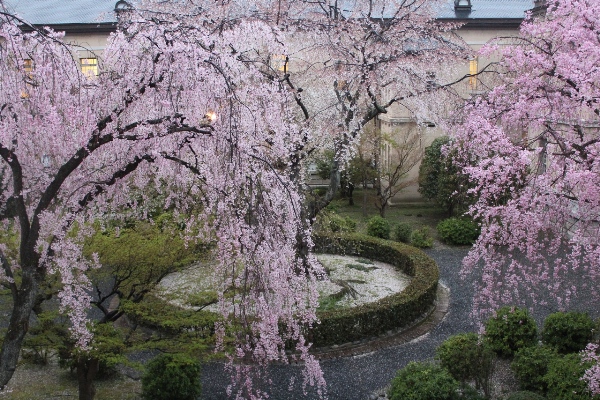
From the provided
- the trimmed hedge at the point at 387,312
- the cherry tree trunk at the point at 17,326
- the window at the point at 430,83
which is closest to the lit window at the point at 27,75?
the cherry tree trunk at the point at 17,326

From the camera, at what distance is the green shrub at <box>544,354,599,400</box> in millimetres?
6203

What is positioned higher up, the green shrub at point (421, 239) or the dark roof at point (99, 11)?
the dark roof at point (99, 11)

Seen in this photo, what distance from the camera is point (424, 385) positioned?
6.24 m

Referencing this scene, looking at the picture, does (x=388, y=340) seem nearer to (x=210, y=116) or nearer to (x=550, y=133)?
(x=550, y=133)

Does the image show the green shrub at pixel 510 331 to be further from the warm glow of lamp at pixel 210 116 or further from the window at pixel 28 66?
the window at pixel 28 66

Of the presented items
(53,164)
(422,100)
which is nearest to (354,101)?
(422,100)

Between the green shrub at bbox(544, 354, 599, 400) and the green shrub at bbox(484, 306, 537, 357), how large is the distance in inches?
54.8

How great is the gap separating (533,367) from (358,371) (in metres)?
2.39

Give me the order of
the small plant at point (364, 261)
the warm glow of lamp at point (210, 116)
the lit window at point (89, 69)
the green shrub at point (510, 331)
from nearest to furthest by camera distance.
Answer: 1. the warm glow of lamp at point (210, 116)
2. the lit window at point (89, 69)
3. the green shrub at point (510, 331)
4. the small plant at point (364, 261)

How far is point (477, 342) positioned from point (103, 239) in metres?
5.06

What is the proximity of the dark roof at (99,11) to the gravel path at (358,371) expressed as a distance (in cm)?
1229

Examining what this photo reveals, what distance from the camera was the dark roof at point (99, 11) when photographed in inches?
734

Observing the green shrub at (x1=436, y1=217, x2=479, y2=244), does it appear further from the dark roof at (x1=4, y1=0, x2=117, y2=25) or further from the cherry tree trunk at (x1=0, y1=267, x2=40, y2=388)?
the dark roof at (x1=4, y1=0, x2=117, y2=25)

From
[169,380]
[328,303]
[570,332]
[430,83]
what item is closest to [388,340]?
[328,303]
